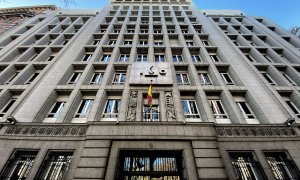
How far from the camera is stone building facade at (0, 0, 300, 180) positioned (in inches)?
338

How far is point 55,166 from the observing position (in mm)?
8820

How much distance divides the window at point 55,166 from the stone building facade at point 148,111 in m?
0.05

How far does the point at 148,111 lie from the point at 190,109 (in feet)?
10.2

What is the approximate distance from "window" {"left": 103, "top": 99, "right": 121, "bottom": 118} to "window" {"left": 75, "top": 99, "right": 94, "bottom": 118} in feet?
4.09

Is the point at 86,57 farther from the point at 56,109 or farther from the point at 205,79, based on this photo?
the point at 205,79

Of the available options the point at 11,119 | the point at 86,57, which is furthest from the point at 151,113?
the point at 86,57

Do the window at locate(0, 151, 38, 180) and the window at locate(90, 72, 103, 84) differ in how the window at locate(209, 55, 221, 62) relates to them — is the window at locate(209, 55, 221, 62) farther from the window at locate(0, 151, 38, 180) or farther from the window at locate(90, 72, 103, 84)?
the window at locate(0, 151, 38, 180)

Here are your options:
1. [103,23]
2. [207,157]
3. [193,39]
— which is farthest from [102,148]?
[103,23]

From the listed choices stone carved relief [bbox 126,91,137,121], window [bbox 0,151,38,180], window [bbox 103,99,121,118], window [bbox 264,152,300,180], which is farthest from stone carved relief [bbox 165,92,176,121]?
window [bbox 0,151,38,180]

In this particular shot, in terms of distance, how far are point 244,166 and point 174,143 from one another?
3.93m

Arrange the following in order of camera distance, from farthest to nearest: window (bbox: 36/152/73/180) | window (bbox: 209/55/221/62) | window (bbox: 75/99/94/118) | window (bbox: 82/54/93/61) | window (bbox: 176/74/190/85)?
window (bbox: 82/54/93/61)
window (bbox: 209/55/221/62)
window (bbox: 176/74/190/85)
window (bbox: 75/99/94/118)
window (bbox: 36/152/73/180)

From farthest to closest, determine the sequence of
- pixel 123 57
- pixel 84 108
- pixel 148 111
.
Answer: pixel 123 57, pixel 84 108, pixel 148 111

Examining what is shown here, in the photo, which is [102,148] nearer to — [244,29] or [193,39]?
[193,39]

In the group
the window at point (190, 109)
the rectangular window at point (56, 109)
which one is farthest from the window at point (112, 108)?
the window at point (190, 109)
